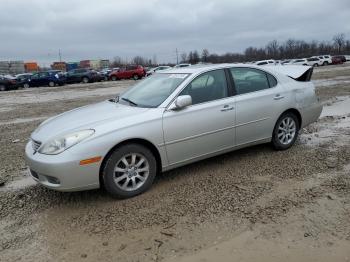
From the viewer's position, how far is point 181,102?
16.8 ft

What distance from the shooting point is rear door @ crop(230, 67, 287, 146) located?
5883mm

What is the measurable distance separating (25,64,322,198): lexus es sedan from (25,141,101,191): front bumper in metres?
0.01

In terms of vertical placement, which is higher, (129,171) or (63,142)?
(63,142)

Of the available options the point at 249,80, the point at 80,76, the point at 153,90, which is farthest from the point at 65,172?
the point at 80,76

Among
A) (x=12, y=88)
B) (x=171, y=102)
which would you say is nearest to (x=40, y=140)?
(x=171, y=102)

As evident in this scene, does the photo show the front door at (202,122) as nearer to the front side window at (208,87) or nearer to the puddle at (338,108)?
the front side window at (208,87)

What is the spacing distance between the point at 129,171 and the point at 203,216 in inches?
43.8

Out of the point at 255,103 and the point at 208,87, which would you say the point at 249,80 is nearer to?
the point at 255,103

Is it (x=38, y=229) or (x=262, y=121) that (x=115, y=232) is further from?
(x=262, y=121)

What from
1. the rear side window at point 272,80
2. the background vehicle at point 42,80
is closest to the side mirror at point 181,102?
the rear side window at point 272,80

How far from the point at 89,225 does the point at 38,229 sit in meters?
0.53

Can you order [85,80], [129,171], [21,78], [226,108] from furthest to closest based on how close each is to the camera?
[85,80], [21,78], [226,108], [129,171]

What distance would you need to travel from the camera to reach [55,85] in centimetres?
3803

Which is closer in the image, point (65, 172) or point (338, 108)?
point (65, 172)
